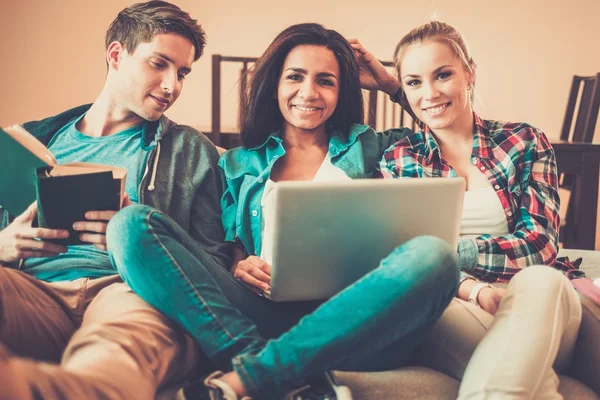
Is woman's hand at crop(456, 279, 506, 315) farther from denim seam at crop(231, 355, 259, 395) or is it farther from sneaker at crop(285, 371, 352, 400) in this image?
denim seam at crop(231, 355, 259, 395)

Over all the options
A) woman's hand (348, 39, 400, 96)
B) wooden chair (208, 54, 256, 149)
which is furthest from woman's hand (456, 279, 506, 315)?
wooden chair (208, 54, 256, 149)

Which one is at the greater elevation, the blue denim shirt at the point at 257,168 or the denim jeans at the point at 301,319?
the blue denim shirt at the point at 257,168

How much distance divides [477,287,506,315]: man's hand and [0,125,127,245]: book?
0.77 metres

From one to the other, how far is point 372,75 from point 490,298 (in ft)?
2.61

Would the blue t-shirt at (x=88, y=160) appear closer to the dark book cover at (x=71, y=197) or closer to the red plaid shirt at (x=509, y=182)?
the dark book cover at (x=71, y=197)

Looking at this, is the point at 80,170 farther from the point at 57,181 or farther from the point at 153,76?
the point at 153,76

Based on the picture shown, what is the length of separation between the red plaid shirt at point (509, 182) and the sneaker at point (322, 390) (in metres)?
0.48

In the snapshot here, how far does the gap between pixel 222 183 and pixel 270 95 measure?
0.90 ft

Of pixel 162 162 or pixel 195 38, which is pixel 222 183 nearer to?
pixel 162 162

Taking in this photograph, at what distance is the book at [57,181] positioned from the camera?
109 cm

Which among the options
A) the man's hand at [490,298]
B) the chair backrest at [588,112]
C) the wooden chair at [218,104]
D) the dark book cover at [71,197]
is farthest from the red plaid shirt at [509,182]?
the chair backrest at [588,112]

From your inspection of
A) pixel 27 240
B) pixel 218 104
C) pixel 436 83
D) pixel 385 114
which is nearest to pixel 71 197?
pixel 27 240

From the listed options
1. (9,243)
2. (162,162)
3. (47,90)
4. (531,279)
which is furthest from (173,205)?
(47,90)

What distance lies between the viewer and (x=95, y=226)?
3.76 feet
